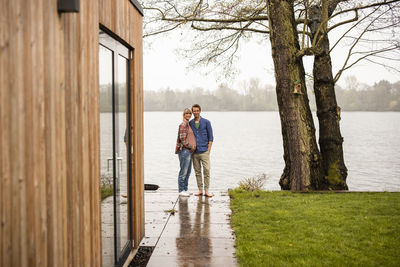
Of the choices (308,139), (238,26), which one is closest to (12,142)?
(308,139)

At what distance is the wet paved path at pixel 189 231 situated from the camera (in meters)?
5.77

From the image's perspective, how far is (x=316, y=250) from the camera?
236 inches

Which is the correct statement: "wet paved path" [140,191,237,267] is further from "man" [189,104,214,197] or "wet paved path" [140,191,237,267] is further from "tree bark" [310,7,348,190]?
"tree bark" [310,7,348,190]

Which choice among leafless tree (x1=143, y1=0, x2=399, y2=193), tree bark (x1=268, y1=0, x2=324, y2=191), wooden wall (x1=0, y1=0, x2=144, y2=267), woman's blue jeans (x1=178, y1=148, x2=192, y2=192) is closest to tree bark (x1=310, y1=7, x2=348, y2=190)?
leafless tree (x1=143, y1=0, x2=399, y2=193)

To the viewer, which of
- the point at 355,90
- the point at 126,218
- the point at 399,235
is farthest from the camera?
the point at 355,90

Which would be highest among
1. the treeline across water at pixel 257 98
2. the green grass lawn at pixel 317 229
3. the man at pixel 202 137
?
the treeline across water at pixel 257 98

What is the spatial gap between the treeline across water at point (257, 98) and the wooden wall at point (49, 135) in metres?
29.7

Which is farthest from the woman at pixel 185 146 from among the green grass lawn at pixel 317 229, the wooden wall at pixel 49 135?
the wooden wall at pixel 49 135

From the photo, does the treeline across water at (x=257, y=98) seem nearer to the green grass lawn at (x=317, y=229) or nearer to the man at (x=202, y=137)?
the man at (x=202, y=137)

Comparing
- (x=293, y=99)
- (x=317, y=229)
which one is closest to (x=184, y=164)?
(x=293, y=99)

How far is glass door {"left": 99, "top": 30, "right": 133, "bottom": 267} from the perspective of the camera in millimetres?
4418

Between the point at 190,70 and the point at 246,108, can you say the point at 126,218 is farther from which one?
the point at 246,108

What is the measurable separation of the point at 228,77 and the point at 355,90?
24.4 m

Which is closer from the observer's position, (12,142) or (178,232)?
(12,142)
